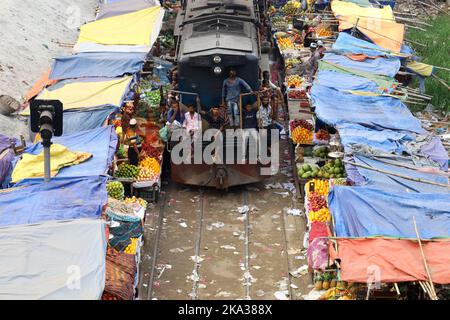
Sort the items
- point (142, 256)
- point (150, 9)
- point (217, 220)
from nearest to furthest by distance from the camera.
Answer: point (142, 256)
point (217, 220)
point (150, 9)

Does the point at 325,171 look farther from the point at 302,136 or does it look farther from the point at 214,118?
the point at 214,118

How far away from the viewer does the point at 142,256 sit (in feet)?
42.8

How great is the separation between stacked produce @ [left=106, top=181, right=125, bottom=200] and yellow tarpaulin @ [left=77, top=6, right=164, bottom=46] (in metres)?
6.17

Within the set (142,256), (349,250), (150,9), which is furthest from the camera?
(150,9)

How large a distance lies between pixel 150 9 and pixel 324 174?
8626 millimetres

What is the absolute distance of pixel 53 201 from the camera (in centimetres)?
1107

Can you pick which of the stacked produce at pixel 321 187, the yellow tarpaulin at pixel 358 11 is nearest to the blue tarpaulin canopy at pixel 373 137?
the stacked produce at pixel 321 187

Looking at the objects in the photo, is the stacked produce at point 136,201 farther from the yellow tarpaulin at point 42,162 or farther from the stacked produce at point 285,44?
the stacked produce at point 285,44

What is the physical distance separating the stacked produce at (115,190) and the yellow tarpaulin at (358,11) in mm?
10744

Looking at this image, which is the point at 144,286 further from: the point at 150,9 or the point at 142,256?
the point at 150,9

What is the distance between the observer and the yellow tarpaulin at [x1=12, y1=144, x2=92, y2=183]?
12359 millimetres

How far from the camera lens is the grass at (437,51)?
19.6 metres

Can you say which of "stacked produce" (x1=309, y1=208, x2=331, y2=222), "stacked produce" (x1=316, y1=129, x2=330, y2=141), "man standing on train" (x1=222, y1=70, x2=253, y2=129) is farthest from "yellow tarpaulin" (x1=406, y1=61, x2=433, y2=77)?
"stacked produce" (x1=309, y1=208, x2=331, y2=222)
